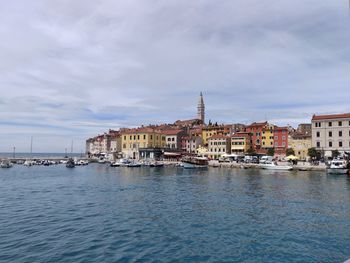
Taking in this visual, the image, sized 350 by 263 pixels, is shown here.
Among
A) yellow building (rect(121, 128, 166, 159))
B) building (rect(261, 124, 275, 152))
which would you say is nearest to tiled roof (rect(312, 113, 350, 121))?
building (rect(261, 124, 275, 152))

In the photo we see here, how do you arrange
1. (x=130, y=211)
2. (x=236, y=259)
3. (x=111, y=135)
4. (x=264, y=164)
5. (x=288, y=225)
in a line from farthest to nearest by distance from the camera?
1. (x=111, y=135)
2. (x=264, y=164)
3. (x=130, y=211)
4. (x=288, y=225)
5. (x=236, y=259)

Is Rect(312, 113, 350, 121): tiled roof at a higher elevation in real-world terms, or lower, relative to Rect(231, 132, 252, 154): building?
higher

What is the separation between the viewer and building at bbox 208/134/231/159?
94.1 m

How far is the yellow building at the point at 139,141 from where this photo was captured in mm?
104812

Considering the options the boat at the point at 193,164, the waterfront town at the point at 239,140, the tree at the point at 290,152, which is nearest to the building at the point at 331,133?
the waterfront town at the point at 239,140

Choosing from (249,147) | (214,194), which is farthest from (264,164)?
(214,194)

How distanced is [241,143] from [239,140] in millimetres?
1006

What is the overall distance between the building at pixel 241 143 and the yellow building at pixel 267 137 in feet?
12.4

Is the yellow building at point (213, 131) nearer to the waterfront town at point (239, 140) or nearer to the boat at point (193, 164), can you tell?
the waterfront town at point (239, 140)

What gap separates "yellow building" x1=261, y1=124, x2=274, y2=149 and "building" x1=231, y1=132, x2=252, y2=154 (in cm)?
377

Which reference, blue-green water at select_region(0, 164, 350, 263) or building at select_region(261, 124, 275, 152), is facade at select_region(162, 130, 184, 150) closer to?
building at select_region(261, 124, 275, 152)

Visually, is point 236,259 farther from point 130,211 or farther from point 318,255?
point 130,211

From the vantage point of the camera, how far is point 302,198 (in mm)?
28906

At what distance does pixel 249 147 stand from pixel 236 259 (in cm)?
7960
